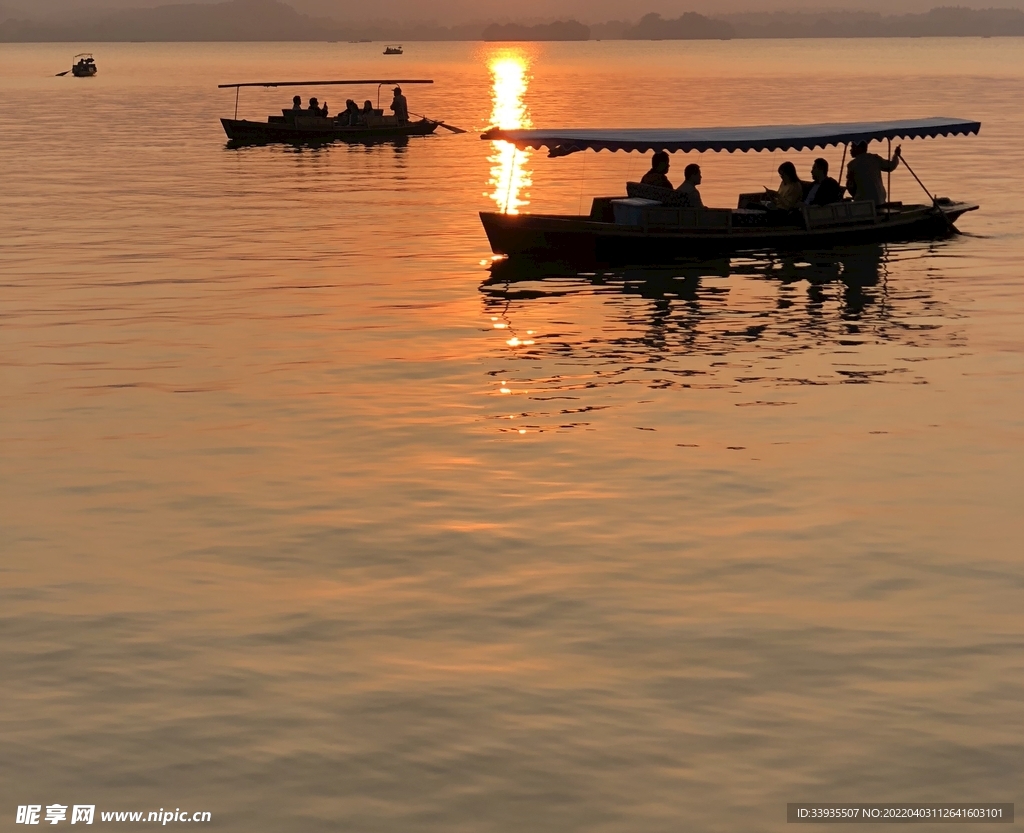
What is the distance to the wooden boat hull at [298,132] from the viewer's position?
5828 centimetres

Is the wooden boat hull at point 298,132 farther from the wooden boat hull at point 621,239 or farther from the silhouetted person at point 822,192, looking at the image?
the silhouetted person at point 822,192

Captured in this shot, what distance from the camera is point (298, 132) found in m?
58.6

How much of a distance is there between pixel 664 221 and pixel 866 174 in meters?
4.61

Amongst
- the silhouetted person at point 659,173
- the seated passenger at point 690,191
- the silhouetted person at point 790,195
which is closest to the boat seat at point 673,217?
the seated passenger at point 690,191

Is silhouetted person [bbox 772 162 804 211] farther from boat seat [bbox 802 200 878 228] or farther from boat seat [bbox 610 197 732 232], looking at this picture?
boat seat [bbox 610 197 732 232]

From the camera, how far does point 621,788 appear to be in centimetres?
766

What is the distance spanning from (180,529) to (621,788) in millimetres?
5788

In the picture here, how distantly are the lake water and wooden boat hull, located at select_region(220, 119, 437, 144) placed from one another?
101ft

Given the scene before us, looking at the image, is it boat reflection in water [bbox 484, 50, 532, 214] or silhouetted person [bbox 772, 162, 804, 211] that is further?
boat reflection in water [bbox 484, 50, 532, 214]

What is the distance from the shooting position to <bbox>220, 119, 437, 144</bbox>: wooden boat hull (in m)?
58.3

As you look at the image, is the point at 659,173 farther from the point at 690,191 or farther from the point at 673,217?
the point at 673,217

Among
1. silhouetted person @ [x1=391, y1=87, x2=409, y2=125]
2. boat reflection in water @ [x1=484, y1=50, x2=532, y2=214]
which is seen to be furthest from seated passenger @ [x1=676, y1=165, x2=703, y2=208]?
Result: silhouetted person @ [x1=391, y1=87, x2=409, y2=125]

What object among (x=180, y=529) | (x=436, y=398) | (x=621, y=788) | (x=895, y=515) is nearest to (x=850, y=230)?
(x=436, y=398)

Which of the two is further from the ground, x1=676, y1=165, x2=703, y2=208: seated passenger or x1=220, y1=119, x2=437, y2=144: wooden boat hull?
x1=220, y1=119, x2=437, y2=144: wooden boat hull
